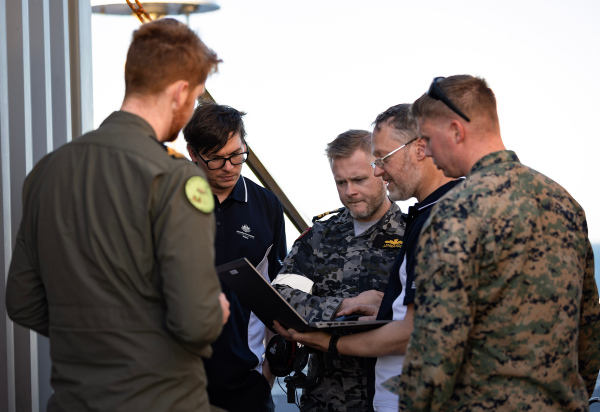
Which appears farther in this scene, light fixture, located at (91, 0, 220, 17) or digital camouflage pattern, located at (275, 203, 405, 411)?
light fixture, located at (91, 0, 220, 17)

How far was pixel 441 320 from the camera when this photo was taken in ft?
4.58

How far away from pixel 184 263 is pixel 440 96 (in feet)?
2.54

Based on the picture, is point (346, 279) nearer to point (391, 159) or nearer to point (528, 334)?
point (391, 159)

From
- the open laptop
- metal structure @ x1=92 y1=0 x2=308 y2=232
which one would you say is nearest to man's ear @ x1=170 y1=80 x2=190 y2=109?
the open laptop

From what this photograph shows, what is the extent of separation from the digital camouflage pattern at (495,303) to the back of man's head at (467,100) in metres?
0.15

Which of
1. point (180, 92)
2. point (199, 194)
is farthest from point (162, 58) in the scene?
point (199, 194)

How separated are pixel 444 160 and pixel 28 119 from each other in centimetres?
150

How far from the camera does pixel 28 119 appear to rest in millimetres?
2260

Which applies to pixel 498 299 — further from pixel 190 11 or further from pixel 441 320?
pixel 190 11

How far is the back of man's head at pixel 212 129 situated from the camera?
2508 millimetres

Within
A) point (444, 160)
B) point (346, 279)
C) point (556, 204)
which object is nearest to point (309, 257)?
point (346, 279)

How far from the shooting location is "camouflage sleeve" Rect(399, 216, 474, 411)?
4.57 ft

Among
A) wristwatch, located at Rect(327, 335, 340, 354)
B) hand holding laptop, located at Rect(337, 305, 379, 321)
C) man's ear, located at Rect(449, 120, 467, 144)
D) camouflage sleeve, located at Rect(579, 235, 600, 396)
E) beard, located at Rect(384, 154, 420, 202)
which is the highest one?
man's ear, located at Rect(449, 120, 467, 144)

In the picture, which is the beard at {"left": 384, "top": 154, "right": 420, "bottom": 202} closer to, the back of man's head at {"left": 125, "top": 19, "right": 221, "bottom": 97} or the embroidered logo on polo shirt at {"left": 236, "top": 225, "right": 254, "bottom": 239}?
the embroidered logo on polo shirt at {"left": 236, "top": 225, "right": 254, "bottom": 239}
